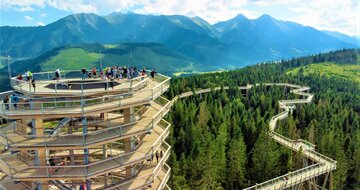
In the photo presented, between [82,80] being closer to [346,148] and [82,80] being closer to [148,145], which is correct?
[148,145]

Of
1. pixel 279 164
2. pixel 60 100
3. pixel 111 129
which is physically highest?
pixel 60 100

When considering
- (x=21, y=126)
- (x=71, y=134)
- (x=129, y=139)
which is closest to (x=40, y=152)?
(x=71, y=134)

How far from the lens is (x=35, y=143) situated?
3100cm

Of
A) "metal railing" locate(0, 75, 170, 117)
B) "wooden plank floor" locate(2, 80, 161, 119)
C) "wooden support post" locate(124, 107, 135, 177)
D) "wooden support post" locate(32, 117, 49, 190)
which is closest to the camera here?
"wooden plank floor" locate(2, 80, 161, 119)

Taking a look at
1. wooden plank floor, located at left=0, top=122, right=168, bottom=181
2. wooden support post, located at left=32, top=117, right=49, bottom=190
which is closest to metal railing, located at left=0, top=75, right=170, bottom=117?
wooden support post, located at left=32, top=117, right=49, bottom=190

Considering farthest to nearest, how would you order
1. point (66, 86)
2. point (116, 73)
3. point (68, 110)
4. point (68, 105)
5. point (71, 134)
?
point (116, 73), point (66, 86), point (71, 134), point (68, 105), point (68, 110)

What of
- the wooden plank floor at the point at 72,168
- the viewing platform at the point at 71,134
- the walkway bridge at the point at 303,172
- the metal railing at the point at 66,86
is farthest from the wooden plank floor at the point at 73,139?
the walkway bridge at the point at 303,172

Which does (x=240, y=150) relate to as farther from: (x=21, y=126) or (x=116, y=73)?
(x=21, y=126)

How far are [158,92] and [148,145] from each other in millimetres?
6470

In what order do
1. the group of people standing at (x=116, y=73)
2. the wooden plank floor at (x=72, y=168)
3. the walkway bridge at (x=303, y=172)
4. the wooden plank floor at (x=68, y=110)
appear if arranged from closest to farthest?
the wooden plank floor at (x=68, y=110), the wooden plank floor at (x=72, y=168), the group of people standing at (x=116, y=73), the walkway bridge at (x=303, y=172)

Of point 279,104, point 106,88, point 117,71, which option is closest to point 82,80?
point 117,71

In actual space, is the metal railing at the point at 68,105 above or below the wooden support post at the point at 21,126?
above

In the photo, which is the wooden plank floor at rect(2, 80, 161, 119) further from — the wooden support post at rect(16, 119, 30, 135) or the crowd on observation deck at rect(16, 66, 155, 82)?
the crowd on observation deck at rect(16, 66, 155, 82)

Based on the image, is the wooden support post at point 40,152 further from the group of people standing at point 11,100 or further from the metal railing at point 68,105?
the group of people standing at point 11,100
